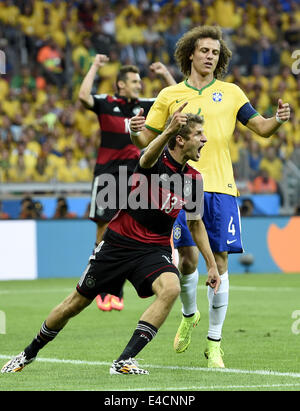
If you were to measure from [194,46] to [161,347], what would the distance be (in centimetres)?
269

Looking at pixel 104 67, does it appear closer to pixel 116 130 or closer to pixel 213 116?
pixel 116 130

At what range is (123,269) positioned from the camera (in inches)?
270

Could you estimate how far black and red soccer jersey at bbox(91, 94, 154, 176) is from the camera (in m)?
11.1

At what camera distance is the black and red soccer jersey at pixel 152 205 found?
6934 mm

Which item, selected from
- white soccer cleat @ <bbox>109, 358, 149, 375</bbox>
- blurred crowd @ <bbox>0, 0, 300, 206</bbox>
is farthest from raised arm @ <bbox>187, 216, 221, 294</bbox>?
blurred crowd @ <bbox>0, 0, 300, 206</bbox>

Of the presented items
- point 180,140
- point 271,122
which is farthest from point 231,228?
point 180,140

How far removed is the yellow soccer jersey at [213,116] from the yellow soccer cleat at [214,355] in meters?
1.27

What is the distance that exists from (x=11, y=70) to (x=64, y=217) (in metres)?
6.37

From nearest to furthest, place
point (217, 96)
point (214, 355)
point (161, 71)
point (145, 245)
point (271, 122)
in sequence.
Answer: point (145, 245), point (214, 355), point (271, 122), point (217, 96), point (161, 71)

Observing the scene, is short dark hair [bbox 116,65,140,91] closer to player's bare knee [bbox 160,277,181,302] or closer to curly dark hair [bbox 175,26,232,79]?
curly dark hair [bbox 175,26,232,79]

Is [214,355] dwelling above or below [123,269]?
below

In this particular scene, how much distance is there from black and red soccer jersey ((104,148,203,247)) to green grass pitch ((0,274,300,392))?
3.23ft

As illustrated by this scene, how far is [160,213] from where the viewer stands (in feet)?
22.8

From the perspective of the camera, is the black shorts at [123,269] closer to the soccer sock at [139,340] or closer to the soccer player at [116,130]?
the soccer sock at [139,340]
